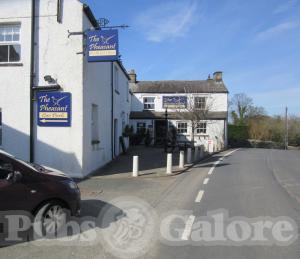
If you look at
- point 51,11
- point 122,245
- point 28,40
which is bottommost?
point 122,245

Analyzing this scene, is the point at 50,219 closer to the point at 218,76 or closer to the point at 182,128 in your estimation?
the point at 182,128

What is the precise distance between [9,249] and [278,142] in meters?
53.7

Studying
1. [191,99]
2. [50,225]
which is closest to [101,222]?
[50,225]

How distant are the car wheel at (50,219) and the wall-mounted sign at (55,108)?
756cm

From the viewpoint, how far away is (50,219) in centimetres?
668

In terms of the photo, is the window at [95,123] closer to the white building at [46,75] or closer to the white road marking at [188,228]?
the white building at [46,75]

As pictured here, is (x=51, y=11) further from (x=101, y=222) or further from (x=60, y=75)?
(x=101, y=222)

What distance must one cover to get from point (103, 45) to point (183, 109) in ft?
82.7

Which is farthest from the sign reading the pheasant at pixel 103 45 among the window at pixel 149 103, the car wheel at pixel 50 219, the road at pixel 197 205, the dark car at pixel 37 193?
the window at pixel 149 103

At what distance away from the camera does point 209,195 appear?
35.3 feet

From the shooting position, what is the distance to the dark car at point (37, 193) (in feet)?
20.4

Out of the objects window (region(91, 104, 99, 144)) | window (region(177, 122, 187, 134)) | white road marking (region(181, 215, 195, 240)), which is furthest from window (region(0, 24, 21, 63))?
window (region(177, 122, 187, 134))

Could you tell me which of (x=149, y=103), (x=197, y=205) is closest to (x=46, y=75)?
(x=197, y=205)

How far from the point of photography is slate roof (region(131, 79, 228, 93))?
42000 millimetres
